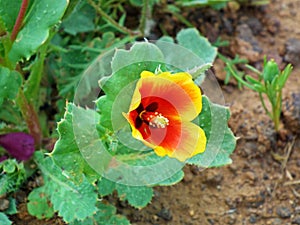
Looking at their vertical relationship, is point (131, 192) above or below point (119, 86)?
below

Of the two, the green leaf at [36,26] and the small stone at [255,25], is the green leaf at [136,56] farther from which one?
the small stone at [255,25]

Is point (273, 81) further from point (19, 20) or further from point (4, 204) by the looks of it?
point (4, 204)

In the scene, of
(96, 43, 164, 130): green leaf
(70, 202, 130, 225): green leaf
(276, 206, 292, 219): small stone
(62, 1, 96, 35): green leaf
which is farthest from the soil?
(96, 43, 164, 130): green leaf

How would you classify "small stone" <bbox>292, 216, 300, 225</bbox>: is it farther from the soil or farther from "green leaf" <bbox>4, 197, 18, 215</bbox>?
"green leaf" <bbox>4, 197, 18, 215</bbox>

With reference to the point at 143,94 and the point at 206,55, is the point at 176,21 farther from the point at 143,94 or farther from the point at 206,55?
the point at 143,94

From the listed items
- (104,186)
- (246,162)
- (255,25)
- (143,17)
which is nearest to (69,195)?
(104,186)
